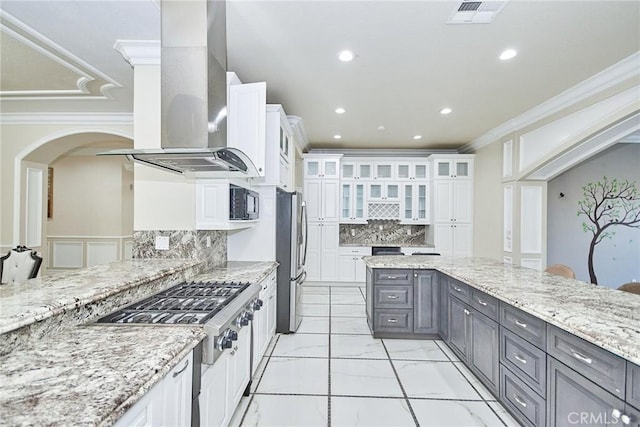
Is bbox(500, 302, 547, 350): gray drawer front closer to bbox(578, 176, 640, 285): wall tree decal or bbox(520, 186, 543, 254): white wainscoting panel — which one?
bbox(520, 186, 543, 254): white wainscoting panel

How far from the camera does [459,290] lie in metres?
3.06

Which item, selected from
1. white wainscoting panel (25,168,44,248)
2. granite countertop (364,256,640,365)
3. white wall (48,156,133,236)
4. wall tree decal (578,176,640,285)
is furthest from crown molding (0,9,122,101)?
wall tree decal (578,176,640,285)

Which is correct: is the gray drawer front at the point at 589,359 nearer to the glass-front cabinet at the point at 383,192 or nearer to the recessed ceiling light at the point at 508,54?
the recessed ceiling light at the point at 508,54

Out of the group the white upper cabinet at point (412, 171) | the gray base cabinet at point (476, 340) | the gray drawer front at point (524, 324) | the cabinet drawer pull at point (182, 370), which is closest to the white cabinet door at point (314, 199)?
the white upper cabinet at point (412, 171)

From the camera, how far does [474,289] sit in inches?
109

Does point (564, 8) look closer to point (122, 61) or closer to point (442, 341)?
point (442, 341)

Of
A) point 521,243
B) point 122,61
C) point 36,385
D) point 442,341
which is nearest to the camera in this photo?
point 36,385

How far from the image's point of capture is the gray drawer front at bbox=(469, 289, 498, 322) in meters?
2.41

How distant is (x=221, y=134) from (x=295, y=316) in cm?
243

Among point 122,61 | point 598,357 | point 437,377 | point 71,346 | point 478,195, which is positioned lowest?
point 437,377

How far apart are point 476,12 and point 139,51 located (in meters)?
2.70

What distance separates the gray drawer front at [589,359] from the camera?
135cm

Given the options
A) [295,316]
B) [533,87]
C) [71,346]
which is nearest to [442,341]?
[295,316]

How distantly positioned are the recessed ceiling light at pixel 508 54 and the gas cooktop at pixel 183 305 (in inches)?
119
